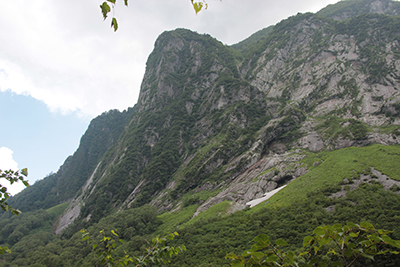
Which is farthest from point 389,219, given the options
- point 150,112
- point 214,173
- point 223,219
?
point 150,112

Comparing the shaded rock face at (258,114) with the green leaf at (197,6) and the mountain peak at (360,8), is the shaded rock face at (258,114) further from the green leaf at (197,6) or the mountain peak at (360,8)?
the green leaf at (197,6)

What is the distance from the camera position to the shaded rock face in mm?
42312

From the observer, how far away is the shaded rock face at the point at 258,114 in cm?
4231

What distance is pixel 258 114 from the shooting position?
64.2m

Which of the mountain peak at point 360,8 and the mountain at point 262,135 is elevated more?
the mountain peak at point 360,8

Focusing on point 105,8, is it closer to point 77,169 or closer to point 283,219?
point 283,219

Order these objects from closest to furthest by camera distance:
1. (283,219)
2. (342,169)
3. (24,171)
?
(24,171) → (283,219) → (342,169)

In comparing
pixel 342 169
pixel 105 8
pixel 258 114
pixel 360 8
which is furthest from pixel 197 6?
pixel 360 8

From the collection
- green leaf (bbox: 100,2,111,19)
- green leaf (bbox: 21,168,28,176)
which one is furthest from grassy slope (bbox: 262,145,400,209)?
green leaf (bbox: 100,2,111,19)

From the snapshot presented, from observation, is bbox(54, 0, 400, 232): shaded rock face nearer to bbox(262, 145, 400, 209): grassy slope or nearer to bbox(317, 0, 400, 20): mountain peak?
bbox(317, 0, 400, 20): mountain peak

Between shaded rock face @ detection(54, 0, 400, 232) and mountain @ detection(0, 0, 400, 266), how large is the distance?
38 cm

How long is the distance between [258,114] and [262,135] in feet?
44.5

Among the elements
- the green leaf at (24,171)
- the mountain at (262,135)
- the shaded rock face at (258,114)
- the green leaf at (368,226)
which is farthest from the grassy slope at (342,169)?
the green leaf at (24,171)

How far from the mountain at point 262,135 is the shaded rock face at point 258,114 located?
38cm
